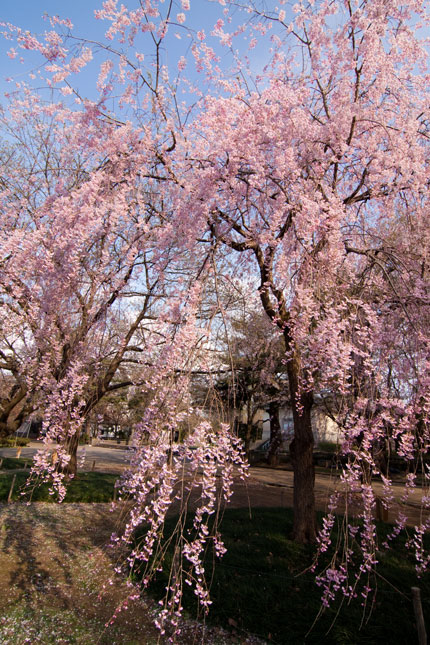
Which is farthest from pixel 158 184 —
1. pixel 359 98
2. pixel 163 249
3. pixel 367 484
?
pixel 367 484

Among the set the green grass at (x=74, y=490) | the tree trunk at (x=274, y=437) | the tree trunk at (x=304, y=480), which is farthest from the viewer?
the tree trunk at (x=274, y=437)

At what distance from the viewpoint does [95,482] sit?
38.0ft

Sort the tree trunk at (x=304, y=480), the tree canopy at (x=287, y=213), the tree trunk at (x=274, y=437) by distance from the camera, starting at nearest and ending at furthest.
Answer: the tree canopy at (x=287, y=213)
the tree trunk at (x=304, y=480)
the tree trunk at (x=274, y=437)

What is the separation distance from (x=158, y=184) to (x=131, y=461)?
389 centimetres

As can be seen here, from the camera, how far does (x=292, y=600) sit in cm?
436

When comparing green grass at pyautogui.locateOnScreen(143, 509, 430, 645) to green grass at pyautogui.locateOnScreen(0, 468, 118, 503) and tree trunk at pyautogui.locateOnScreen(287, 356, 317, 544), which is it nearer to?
tree trunk at pyautogui.locateOnScreen(287, 356, 317, 544)

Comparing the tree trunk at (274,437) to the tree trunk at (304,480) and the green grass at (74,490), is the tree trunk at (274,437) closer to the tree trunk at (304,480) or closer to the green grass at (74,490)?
the green grass at (74,490)

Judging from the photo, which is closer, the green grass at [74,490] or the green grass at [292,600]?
the green grass at [292,600]

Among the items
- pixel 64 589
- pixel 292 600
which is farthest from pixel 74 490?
pixel 292 600

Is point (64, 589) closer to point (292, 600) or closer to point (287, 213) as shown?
point (292, 600)

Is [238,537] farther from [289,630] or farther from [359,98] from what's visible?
[359,98]

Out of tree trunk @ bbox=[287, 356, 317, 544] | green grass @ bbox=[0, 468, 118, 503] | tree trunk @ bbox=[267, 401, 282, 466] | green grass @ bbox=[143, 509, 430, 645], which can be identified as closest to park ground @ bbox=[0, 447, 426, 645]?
green grass @ bbox=[143, 509, 430, 645]

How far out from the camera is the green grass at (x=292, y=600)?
3.78m

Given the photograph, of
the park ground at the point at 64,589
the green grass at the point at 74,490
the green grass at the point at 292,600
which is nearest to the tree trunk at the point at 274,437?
the green grass at the point at 74,490
